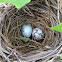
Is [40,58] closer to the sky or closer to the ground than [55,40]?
closer to the ground

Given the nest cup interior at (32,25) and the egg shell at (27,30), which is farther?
the egg shell at (27,30)

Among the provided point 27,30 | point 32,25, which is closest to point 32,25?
point 32,25

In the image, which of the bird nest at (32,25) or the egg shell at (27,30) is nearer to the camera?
the bird nest at (32,25)

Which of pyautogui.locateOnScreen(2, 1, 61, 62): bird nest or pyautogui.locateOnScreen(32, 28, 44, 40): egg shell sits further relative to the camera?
pyautogui.locateOnScreen(32, 28, 44, 40): egg shell

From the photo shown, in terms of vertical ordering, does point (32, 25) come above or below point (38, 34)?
above

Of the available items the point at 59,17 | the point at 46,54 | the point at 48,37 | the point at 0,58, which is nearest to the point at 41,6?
the point at 59,17

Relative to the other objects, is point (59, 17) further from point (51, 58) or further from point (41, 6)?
point (51, 58)

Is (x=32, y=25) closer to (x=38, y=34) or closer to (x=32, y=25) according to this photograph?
(x=32, y=25)
